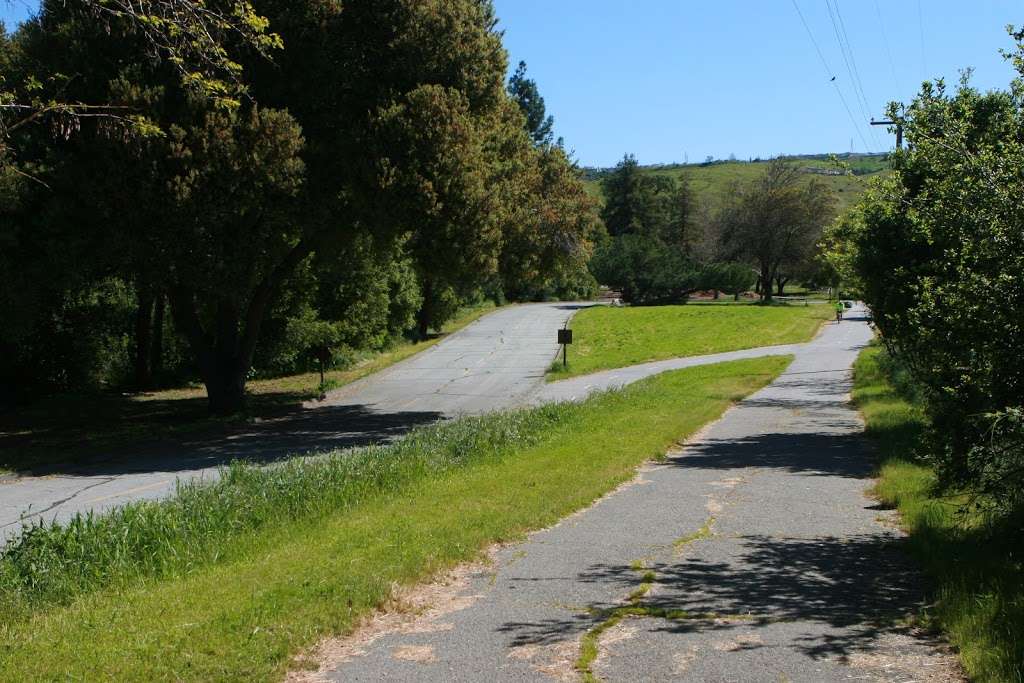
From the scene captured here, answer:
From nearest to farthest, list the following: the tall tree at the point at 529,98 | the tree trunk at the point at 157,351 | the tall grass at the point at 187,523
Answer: the tall grass at the point at 187,523, the tree trunk at the point at 157,351, the tall tree at the point at 529,98

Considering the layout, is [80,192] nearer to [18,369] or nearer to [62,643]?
[18,369]

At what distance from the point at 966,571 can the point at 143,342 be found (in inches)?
1240

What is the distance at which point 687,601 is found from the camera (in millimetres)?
6750

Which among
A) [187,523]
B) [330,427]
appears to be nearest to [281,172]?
[330,427]

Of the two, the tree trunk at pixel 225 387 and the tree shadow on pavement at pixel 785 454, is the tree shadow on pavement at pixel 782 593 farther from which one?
the tree trunk at pixel 225 387

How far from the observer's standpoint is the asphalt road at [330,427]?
15.1 metres

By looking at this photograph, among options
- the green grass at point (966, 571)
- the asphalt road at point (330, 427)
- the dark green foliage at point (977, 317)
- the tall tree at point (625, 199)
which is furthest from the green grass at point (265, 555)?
the tall tree at point (625, 199)

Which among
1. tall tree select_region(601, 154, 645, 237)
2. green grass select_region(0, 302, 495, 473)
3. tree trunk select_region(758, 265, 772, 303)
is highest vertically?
tall tree select_region(601, 154, 645, 237)

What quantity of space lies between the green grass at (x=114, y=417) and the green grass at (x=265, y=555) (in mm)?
9943

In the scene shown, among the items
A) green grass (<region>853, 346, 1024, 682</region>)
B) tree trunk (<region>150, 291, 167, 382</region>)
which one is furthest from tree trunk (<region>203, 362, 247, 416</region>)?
green grass (<region>853, 346, 1024, 682</region>)

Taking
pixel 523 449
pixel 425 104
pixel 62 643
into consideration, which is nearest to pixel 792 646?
pixel 62 643

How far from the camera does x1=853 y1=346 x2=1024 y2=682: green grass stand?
5.29 metres

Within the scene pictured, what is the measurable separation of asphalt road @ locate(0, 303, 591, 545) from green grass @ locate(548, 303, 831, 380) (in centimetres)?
253

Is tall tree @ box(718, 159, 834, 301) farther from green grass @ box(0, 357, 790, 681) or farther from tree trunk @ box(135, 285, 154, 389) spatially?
green grass @ box(0, 357, 790, 681)
